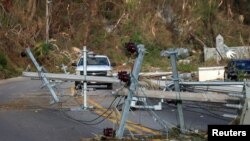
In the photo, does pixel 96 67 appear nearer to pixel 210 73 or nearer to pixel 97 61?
pixel 97 61

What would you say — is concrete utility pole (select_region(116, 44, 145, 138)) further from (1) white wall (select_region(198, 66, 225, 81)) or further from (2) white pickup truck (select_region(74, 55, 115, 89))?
(1) white wall (select_region(198, 66, 225, 81))

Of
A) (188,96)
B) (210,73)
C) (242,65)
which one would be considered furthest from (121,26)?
(188,96)

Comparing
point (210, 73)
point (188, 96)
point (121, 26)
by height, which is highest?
point (121, 26)

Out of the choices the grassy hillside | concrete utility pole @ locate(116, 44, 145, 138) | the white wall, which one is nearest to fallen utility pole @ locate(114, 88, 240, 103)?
concrete utility pole @ locate(116, 44, 145, 138)

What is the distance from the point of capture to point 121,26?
63.5 metres

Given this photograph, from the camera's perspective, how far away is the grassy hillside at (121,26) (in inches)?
2173

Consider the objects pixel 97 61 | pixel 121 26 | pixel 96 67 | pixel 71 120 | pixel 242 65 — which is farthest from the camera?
pixel 121 26

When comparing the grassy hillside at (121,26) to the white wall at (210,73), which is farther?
the grassy hillside at (121,26)

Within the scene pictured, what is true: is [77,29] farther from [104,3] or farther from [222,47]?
[222,47]

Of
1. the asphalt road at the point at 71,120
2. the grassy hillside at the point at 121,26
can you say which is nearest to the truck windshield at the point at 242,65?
the grassy hillside at the point at 121,26

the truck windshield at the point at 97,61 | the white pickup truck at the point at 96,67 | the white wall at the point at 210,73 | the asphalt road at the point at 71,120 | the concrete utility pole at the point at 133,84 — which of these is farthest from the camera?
the white wall at the point at 210,73

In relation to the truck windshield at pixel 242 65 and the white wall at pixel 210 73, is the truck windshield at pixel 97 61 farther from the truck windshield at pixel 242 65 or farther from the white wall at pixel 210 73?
the truck windshield at pixel 242 65

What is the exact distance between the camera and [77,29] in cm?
6150

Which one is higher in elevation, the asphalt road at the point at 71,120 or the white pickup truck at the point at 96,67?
the white pickup truck at the point at 96,67
